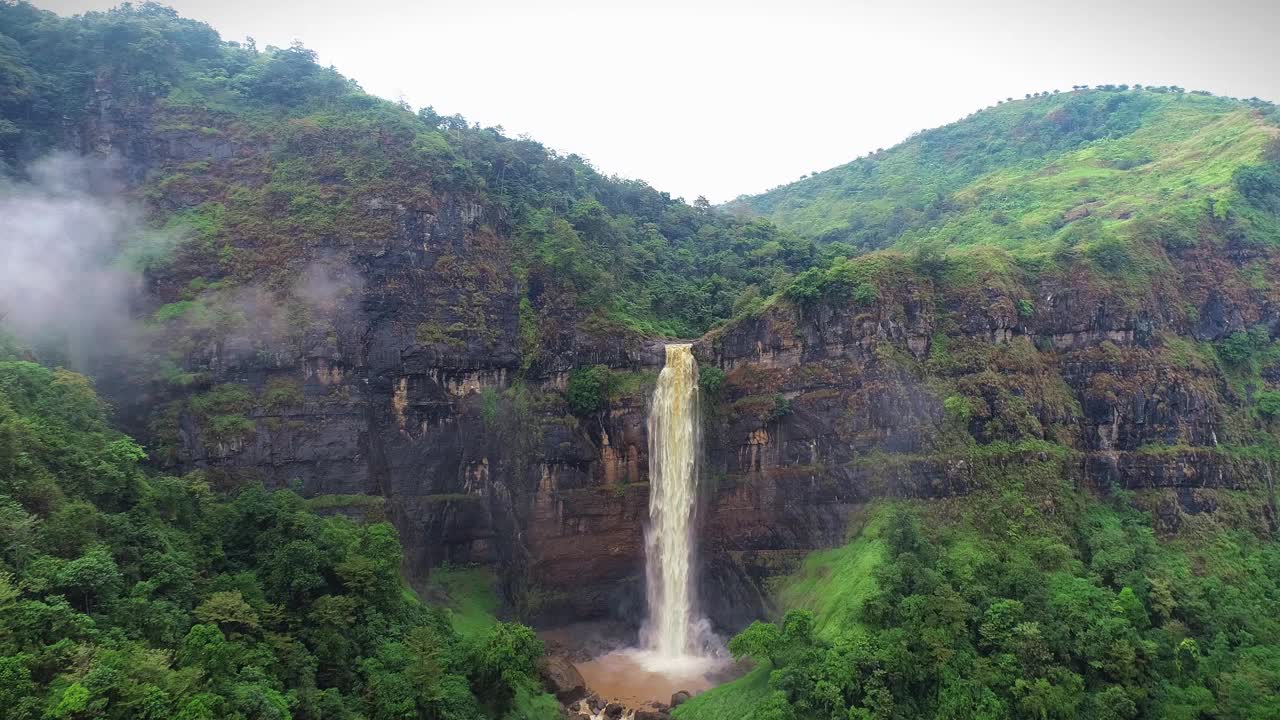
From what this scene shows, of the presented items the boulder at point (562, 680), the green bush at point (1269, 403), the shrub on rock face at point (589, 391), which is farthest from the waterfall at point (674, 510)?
the green bush at point (1269, 403)

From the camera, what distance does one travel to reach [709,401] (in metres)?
36.8

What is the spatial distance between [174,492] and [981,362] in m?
31.7

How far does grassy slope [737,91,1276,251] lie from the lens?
44.8m

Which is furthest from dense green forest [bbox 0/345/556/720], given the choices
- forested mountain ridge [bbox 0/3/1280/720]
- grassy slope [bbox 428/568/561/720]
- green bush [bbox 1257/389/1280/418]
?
green bush [bbox 1257/389/1280/418]

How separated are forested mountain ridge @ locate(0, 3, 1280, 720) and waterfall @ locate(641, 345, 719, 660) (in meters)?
0.84

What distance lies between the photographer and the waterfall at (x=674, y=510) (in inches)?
1367

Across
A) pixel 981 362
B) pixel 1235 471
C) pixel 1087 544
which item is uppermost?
pixel 981 362

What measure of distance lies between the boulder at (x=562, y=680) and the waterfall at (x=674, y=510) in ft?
16.5

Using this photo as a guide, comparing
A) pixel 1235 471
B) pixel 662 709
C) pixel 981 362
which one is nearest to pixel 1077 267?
pixel 981 362

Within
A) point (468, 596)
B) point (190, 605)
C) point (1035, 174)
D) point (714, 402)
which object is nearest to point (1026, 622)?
point (714, 402)

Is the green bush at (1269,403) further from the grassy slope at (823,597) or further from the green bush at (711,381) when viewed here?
the green bush at (711,381)

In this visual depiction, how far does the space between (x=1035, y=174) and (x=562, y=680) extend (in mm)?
50916

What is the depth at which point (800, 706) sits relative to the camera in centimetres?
2456

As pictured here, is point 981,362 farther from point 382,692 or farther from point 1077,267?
point 382,692
